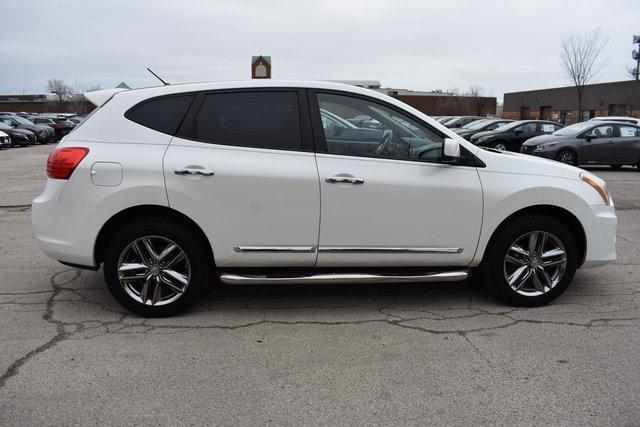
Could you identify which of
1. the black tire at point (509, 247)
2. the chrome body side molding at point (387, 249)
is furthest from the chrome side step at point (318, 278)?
the black tire at point (509, 247)

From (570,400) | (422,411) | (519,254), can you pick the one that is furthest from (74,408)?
(519,254)

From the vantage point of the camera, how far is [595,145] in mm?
15461

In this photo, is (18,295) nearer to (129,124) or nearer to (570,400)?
(129,124)

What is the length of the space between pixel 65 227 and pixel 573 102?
50.7 m

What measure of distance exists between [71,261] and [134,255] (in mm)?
505

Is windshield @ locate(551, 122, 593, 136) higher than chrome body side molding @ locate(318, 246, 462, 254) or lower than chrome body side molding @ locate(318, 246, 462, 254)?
higher

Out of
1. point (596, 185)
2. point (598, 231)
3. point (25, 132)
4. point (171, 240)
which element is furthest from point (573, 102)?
point (171, 240)

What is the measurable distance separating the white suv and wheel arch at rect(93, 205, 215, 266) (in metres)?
0.01

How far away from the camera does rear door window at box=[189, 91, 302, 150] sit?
13.9ft

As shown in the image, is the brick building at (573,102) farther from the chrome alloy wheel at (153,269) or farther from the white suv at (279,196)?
the chrome alloy wheel at (153,269)

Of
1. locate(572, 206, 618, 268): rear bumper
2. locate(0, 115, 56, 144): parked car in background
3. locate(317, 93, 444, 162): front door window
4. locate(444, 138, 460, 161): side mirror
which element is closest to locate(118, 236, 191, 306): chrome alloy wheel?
locate(317, 93, 444, 162): front door window

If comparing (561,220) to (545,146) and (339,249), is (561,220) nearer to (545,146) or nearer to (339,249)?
(339,249)

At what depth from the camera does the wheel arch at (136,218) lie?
4.20 m

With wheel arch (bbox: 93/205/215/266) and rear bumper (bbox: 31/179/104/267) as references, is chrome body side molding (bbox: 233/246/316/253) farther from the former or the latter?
rear bumper (bbox: 31/179/104/267)
